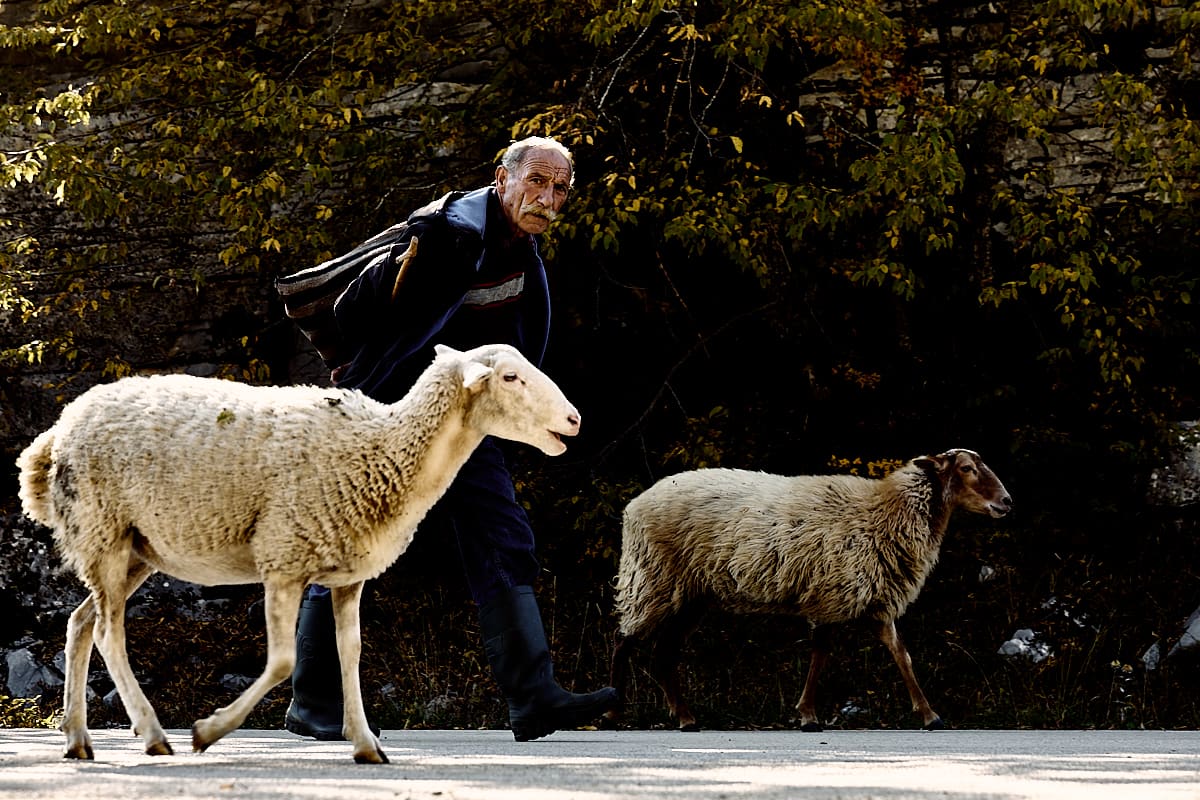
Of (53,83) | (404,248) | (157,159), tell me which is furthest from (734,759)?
(53,83)

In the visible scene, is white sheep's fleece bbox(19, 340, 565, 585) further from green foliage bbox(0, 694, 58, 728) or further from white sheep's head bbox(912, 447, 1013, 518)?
white sheep's head bbox(912, 447, 1013, 518)

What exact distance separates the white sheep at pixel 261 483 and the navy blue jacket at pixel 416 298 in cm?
102

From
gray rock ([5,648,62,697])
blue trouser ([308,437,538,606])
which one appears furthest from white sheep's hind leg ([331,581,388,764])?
gray rock ([5,648,62,697])

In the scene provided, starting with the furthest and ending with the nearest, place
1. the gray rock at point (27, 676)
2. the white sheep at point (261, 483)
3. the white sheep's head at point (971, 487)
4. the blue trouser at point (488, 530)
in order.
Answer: the gray rock at point (27, 676) < the white sheep's head at point (971, 487) < the blue trouser at point (488, 530) < the white sheep at point (261, 483)

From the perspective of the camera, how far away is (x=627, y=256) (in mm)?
13930

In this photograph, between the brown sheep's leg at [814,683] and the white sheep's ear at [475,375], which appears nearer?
the white sheep's ear at [475,375]

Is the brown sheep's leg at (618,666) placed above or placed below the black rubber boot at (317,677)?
below

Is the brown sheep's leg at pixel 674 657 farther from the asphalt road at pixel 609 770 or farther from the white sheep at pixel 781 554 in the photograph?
the asphalt road at pixel 609 770

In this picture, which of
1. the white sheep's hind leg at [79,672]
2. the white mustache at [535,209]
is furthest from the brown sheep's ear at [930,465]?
the white sheep's hind leg at [79,672]

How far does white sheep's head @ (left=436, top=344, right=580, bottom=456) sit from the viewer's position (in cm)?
523

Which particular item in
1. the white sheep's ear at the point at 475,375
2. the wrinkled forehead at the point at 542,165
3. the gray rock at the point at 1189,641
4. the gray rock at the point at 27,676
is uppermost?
the wrinkled forehead at the point at 542,165

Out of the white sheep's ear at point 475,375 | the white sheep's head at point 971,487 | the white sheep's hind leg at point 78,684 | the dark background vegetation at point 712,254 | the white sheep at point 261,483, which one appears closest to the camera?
the white sheep at point 261,483

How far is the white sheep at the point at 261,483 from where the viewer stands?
196 inches

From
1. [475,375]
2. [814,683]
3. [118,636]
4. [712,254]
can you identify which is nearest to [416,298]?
[475,375]
